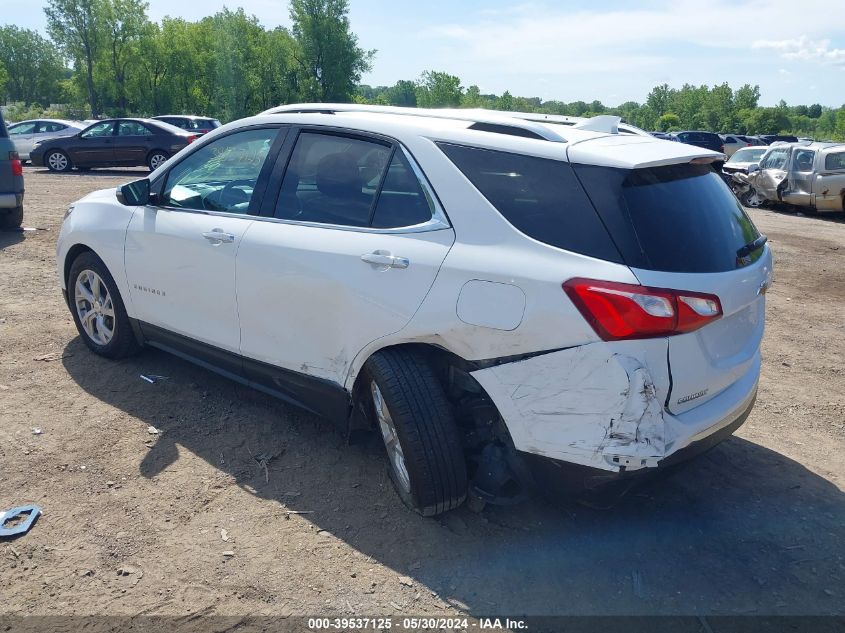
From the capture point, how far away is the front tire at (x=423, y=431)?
10.2 ft

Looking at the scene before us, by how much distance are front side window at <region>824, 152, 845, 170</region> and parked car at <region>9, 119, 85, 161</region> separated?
2058 centimetres

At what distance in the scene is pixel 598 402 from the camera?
2.72 metres

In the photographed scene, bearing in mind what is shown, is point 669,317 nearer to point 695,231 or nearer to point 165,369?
point 695,231

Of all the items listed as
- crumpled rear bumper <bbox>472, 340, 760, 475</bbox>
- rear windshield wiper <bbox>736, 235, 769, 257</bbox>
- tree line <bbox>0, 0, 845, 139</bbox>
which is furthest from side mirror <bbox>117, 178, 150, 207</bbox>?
tree line <bbox>0, 0, 845, 139</bbox>

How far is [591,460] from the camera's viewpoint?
2770mm

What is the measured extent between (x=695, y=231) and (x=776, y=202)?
1595cm

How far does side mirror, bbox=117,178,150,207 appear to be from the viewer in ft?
15.0

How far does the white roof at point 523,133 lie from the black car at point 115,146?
16.6 metres

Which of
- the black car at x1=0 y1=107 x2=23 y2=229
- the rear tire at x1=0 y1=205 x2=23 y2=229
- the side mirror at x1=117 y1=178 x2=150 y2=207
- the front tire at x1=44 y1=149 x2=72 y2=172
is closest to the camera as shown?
the side mirror at x1=117 y1=178 x2=150 y2=207

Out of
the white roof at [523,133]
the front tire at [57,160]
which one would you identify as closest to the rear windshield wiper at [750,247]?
the white roof at [523,133]

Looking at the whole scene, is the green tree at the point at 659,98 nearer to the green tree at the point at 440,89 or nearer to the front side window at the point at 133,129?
the green tree at the point at 440,89

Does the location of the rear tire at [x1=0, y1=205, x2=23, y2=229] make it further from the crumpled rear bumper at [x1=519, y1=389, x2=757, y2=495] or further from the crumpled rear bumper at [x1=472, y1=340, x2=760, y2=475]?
the crumpled rear bumper at [x1=519, y1=389, x2=757, y2=495]

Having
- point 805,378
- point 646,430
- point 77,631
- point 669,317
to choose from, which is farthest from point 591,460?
point 805,378

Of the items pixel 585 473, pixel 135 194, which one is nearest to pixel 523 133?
pixel 585 473
